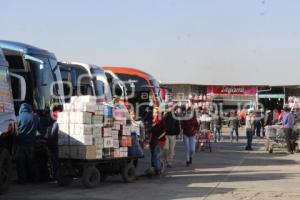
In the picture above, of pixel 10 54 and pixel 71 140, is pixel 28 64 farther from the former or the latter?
pixel 71 140

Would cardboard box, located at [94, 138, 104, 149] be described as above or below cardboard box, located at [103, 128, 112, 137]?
below

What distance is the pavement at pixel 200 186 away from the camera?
11391mm

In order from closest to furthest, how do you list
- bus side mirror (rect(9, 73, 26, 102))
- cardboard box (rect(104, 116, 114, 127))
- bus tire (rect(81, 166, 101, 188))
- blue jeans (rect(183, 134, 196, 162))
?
bus tire (rect(81, 166, 101, 188)), cardboard box (rect(104, 116, 114, 127)), bus side mirror (rect(9, 73, 26, 102)), blue jeans (rect(183, 134, 196, 162))

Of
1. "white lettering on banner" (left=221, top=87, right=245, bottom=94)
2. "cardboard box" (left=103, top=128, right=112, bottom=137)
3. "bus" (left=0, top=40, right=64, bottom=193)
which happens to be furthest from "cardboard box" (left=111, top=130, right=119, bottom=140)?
"white lettering on banner" (left=221, top=87, right=245, bottom=94)

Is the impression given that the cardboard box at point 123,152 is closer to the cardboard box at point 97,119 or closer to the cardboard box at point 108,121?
the cardboard box at point 108,121

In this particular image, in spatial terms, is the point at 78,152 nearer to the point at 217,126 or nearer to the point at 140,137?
the point at 140,137

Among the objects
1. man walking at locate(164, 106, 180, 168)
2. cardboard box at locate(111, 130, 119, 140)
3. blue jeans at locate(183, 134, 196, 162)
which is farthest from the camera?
blue jeans at locate(183, 134, 196, 162)

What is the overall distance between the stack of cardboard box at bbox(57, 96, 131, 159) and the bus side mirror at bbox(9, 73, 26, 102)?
46.7 inches

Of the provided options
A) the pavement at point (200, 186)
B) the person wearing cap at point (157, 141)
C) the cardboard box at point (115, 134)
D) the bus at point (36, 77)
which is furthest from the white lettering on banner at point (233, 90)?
the cardboard box at point (115, 134)

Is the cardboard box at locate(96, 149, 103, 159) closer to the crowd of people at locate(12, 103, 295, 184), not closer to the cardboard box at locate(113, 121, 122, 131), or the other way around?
the cardboard box at locate(113, 121, 122, 131)

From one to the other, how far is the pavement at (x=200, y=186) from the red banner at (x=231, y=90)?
138 ft

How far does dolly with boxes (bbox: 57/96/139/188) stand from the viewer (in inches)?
485

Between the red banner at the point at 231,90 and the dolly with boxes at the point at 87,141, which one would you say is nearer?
the dolly with boxes at the point at 87,141

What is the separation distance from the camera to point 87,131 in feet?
40.7
